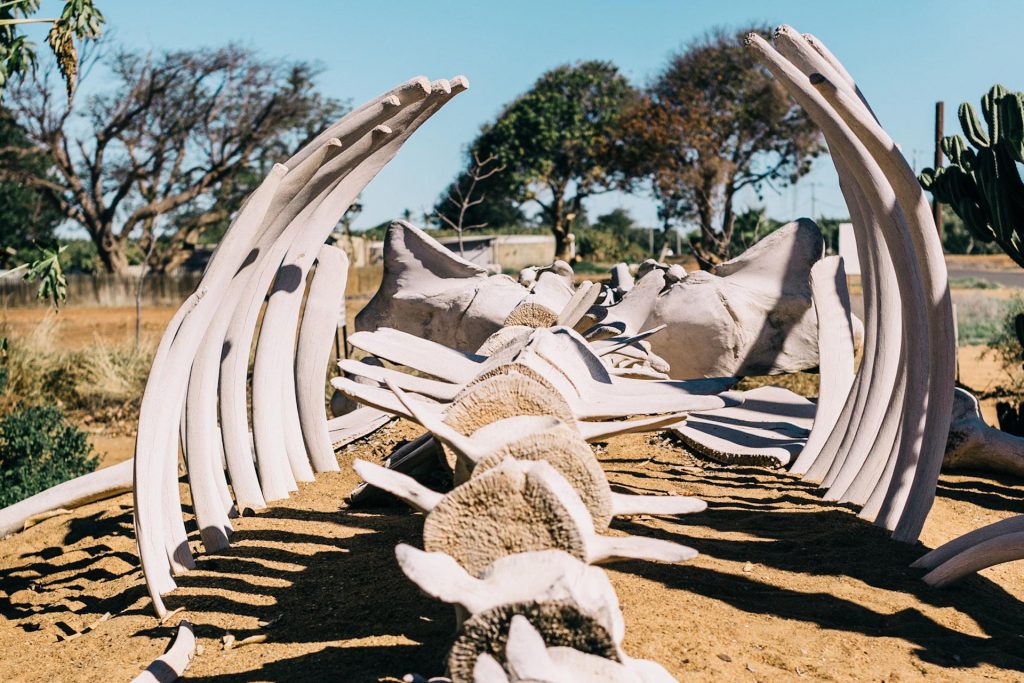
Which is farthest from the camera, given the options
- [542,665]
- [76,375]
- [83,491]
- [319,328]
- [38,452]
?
[76,375]

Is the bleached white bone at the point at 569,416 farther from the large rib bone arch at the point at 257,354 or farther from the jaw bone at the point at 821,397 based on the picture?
the jaw bone at the point at 821,397

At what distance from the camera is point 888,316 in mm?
5164

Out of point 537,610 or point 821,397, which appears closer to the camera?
point 537,610

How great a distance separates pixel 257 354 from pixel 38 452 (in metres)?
3.29

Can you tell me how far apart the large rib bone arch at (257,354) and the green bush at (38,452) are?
2508 millimetres

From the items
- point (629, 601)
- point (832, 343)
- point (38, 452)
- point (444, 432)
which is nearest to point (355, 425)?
point (38, 452)

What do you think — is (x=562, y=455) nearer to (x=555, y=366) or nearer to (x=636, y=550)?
(x=636, y=550)

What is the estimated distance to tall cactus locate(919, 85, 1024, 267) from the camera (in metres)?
5.39

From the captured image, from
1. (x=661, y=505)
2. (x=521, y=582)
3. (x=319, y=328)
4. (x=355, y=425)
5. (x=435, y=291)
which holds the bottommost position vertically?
(x=355, y=425)

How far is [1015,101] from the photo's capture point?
17.6 ft

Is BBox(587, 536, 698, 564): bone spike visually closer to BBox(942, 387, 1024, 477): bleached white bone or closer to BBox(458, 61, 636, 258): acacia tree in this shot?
BBox(942, 387, 1024, 477): bleached white bone

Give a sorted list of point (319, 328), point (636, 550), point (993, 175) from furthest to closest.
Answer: point (993, 175) → point (319, 328) → point (636, 550)

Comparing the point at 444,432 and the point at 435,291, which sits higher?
the point at 435,291

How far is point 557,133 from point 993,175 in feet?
101
